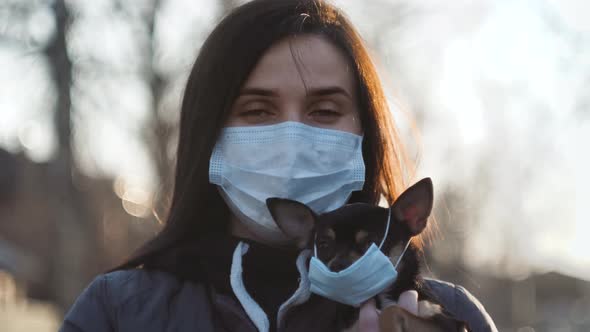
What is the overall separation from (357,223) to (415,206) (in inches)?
12.8

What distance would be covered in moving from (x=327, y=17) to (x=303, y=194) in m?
1.03

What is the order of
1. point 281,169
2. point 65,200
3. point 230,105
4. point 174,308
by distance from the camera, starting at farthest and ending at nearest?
point 65,200 → point 281,169 → point 230,105 → point 174,308

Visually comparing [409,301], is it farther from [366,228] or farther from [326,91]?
[326,91]

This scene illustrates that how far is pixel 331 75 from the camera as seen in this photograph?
4559 mm

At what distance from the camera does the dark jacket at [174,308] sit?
403 centimetres

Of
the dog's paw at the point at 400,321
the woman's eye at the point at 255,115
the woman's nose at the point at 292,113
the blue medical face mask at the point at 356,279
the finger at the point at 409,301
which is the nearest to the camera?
the dog's paw at the point at 400,321

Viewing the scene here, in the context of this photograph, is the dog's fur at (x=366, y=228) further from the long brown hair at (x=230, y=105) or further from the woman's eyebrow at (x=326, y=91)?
the woman's eyebrow at (x=326, y=91)

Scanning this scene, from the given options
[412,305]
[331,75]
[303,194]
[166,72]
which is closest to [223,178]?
[303,194]

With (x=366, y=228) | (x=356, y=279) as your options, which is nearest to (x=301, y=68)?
(x=366, y=228)

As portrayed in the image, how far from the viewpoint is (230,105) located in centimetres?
463

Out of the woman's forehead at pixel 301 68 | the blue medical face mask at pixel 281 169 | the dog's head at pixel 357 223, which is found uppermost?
the woman's forehead at pixel 301 68

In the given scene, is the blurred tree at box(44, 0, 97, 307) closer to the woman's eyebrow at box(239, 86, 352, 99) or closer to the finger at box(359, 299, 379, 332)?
the woman's eyebrow at box(239, 86, 352, 99)

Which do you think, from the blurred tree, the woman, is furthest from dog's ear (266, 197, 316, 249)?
the blurred tree

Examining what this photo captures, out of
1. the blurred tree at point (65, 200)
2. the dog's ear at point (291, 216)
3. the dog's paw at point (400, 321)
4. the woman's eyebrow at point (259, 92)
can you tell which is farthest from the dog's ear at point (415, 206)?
the blurred tree at point (65, 200)
